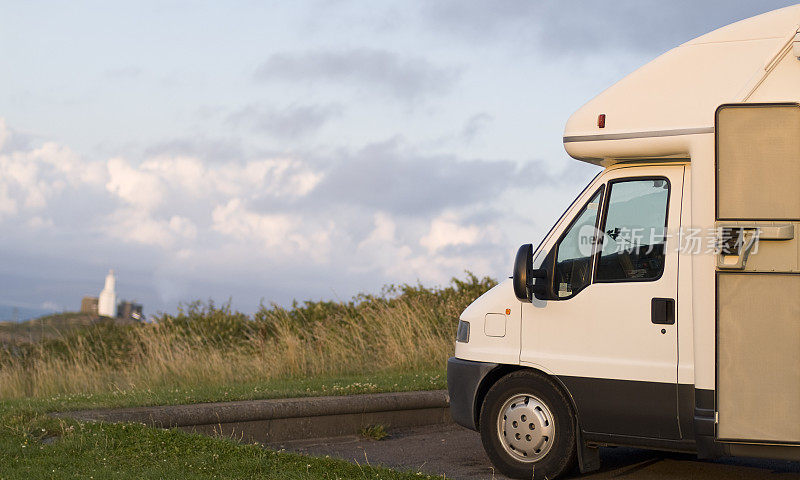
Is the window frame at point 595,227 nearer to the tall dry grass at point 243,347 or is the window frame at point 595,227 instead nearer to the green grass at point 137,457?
the green grass at point 137,457

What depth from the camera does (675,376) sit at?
20.1 ft

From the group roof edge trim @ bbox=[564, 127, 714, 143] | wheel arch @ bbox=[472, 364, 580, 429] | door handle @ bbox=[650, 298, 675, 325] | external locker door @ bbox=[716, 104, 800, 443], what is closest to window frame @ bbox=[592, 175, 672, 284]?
door handle @ bbox=[650, 298, 675, 325]

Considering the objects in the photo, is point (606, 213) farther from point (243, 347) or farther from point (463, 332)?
point (243, 347)

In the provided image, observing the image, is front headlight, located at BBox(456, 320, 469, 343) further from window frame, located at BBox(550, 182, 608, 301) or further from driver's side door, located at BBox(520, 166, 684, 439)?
window frame, located at BBox(550, 182, 608, 301)

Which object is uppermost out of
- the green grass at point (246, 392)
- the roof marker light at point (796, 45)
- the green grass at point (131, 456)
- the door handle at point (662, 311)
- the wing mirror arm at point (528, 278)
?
the roof marker light at point (796, 45)

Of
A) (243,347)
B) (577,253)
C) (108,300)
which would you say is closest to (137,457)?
(577,253)

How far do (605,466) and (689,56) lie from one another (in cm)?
344

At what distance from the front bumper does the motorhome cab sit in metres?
0.01

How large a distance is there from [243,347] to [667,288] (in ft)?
33.3

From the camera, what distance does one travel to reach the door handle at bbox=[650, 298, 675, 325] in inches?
241

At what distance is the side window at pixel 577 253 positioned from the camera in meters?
6.55

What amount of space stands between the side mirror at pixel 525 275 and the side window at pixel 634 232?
1.53 feet

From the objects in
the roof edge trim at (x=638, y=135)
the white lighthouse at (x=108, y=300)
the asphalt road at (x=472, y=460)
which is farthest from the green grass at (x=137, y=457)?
Result: the white lighthouse at (x=108, y=300)

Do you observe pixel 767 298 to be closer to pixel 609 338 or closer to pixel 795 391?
pixel 795 391
